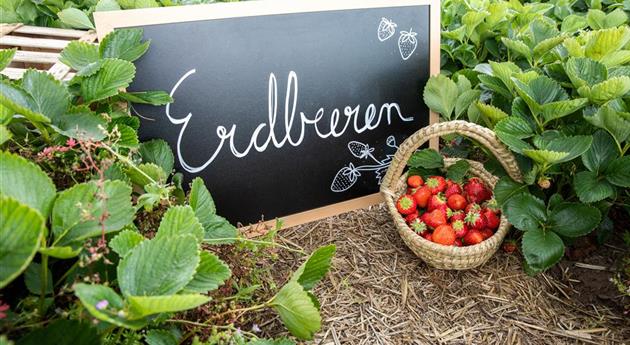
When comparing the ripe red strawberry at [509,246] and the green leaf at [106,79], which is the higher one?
the green leaf at [106,79]

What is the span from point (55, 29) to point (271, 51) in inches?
24.2

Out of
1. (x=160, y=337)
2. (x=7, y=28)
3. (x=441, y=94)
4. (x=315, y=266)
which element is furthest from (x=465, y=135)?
(x=7, y=28)

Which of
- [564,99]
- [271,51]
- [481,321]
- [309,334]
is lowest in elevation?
[481,321]

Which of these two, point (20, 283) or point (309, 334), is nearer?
point (20, 283)

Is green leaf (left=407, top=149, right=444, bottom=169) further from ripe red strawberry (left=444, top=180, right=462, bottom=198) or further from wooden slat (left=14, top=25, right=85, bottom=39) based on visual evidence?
wooden slat (left=14, top=25, right=85, bottom=39)

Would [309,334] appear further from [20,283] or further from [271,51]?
[271,51]

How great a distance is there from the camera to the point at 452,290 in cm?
113

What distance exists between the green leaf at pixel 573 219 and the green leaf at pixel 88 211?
88 cm

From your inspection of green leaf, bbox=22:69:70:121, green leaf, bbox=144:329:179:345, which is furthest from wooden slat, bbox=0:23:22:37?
green leaf, bbox=144:329:179:345

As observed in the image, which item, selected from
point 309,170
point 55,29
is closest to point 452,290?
point 309,170

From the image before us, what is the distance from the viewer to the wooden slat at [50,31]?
1.24m

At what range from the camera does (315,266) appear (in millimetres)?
807

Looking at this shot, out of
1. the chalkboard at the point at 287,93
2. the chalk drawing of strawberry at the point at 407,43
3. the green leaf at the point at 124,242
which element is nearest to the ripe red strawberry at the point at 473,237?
the chalkboard at the point at 287,93

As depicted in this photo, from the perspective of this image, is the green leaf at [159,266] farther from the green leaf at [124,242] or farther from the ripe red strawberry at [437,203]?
the ripe red strawberry at [437,203]
